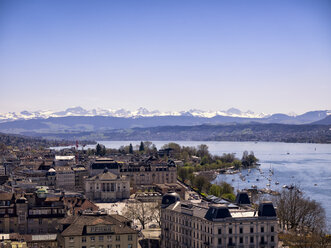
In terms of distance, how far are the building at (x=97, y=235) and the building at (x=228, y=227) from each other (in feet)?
20.1

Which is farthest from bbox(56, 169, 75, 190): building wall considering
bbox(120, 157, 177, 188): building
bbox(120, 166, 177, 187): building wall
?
bbox(120, 166, 177, 187): building wall

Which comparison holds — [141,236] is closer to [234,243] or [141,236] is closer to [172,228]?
[172,228]

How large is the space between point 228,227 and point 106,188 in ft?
161

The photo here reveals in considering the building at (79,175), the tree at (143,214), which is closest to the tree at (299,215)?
the tree at (143,214)

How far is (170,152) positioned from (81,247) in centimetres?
11665

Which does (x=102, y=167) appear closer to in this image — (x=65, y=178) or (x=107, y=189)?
(x=65, y=178)

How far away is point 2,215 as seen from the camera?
157 ft

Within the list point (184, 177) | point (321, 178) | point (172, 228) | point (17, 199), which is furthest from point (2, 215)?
point (321, 178)

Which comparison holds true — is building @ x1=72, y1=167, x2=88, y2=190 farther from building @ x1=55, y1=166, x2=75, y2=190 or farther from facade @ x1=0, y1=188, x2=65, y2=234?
facade @ x1=0, y1=188, x2=65, y2=234

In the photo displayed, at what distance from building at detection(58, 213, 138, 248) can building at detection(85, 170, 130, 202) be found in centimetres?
5001

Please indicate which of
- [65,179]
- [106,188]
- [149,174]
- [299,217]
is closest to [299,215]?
[299,217]

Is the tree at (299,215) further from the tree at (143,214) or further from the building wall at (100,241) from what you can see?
the building wall at (100,241)

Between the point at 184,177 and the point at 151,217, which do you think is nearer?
the point at 151,217

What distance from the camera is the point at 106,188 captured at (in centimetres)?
→ 8956
